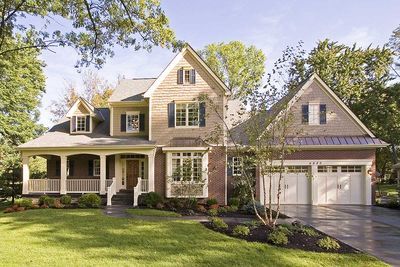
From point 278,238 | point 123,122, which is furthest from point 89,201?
point 278,238

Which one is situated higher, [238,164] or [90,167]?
[238,164]

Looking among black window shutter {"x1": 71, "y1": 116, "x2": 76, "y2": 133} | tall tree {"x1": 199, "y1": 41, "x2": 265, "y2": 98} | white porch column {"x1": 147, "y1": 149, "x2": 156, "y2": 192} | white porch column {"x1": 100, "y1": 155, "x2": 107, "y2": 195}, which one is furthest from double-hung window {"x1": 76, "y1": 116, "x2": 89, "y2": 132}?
tall tree {"x1": 199, "y1": 41, "x2": 265, "y2": 98}

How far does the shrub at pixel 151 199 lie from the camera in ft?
58.7

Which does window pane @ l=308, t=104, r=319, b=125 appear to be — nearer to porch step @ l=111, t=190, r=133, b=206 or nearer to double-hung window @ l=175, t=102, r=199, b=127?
double-hung window @ l=175, t=102, r=199, b=127

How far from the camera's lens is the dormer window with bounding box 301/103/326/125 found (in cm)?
2084

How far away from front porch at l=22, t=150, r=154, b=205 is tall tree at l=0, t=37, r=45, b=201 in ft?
31.7

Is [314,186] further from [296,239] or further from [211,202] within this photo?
[296,239]

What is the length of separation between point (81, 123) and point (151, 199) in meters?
7.78

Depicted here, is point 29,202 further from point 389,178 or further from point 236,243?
point 389,178

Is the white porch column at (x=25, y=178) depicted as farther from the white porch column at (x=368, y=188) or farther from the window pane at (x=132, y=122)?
the white porch column at (x=368, y=188)

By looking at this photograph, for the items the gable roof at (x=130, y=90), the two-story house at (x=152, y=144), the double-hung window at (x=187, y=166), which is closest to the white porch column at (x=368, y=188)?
the two-story house at (x=152, y=144)

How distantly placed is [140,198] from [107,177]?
11.3 feet

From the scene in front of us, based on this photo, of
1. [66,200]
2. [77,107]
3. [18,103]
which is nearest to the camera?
[66,200]

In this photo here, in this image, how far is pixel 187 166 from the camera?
720 inches
